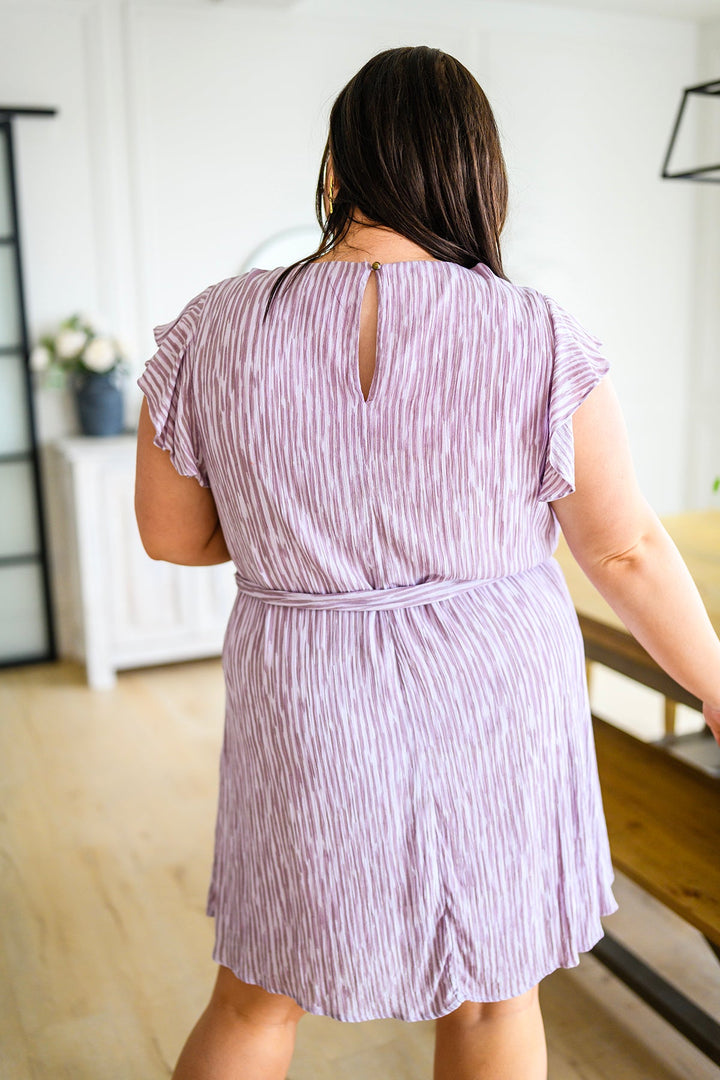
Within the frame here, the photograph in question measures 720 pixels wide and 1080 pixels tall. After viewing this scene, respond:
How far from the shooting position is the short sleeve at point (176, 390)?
3.21 ft

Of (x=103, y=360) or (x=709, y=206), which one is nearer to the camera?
(x=103, y=360)

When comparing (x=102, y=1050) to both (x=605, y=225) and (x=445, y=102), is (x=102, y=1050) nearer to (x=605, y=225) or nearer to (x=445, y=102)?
(x=445, y=102)

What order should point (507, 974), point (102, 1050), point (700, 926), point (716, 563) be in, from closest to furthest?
point (507, 974)
point (700, 926)
point (102, 1050)
point (716, 563)

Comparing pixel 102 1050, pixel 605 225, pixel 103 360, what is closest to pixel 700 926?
pixel 102 1050

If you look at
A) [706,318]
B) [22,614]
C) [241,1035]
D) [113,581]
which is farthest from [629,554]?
[706,318]

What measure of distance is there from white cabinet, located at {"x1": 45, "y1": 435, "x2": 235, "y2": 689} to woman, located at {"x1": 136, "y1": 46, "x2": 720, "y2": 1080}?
2.64 meters

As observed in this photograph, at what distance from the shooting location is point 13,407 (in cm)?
390

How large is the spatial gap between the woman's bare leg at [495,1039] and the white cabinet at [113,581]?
270 cm

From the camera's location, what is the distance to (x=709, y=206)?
5.00 m

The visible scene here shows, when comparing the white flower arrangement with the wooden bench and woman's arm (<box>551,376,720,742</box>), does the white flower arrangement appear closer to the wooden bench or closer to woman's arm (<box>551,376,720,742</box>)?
the wooden bench

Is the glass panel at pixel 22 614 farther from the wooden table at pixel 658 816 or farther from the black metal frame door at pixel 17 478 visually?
the wooden table at pixel 658 816

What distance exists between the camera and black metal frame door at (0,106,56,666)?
148 inches

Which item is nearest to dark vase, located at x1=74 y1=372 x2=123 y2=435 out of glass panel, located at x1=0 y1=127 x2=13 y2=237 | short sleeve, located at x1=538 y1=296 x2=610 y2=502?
glass panel, located at x1=0 y1=127 x2=13 y2=237

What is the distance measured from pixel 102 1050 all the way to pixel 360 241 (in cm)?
156
